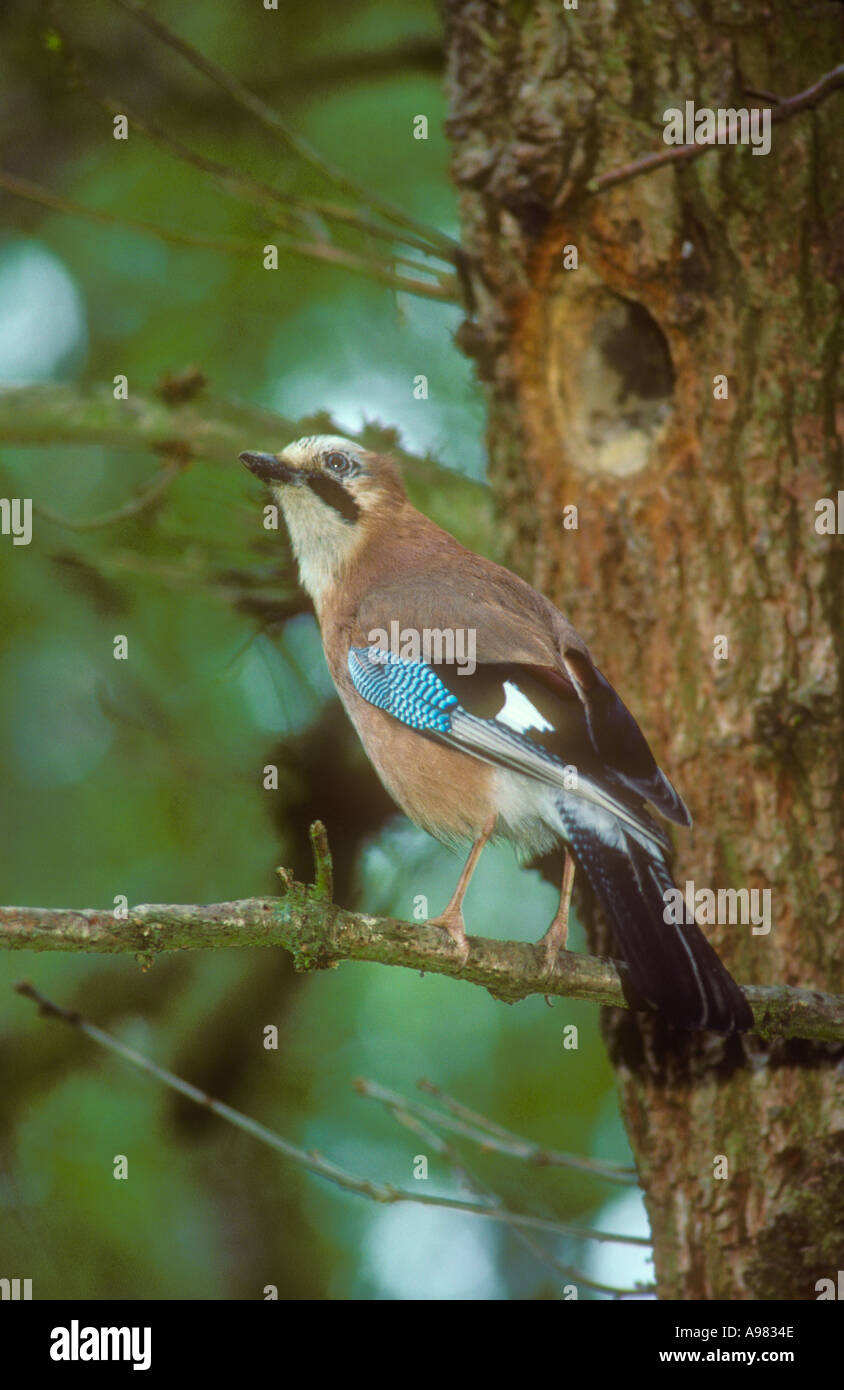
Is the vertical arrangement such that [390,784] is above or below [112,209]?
below

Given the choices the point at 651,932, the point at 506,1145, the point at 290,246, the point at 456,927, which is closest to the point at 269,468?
the point at 290,246

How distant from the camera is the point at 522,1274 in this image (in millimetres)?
5117

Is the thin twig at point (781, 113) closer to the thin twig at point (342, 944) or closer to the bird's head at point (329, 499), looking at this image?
the bird's head at point (329, 499)

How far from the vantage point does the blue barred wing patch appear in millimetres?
3756

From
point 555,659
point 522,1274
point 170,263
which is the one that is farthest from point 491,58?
point 522,1274

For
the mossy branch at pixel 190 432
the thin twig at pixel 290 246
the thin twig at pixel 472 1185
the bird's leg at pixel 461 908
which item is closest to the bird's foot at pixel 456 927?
the bird's leg at pixel 461 908

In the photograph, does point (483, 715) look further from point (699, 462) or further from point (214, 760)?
point (214, 760)

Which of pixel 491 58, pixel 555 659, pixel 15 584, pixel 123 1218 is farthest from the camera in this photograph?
pixel 15 584

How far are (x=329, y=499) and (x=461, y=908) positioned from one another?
1.46 meters

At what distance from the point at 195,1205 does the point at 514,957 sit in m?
3.23

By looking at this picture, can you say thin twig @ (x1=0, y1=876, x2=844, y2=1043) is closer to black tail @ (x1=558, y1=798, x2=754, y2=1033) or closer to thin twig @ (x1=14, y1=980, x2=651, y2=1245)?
black tail @ (x1=558, y1=798, x2=754, y2=1033)

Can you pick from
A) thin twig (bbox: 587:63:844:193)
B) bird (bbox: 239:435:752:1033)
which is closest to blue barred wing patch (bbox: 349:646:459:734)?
bird (bbox: 239:435:752:1033)

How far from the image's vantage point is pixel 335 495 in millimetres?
4344
